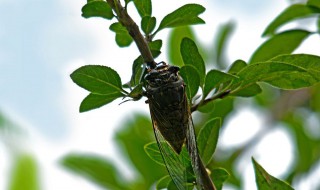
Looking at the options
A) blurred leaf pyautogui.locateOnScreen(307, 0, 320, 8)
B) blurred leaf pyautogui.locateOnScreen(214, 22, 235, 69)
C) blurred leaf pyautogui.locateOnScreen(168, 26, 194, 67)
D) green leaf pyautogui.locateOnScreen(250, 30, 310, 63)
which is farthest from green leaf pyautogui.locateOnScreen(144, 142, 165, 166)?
blurred leaf pyautogui.locateOnScreen(214, 22, 235, 69)

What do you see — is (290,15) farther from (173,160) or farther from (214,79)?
(173,160)

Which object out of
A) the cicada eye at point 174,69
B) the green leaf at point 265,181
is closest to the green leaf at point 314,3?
the cicada eye at point 174,69

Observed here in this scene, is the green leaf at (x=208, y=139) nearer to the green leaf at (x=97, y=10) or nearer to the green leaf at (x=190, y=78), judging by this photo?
the green leaf at (x=190, y=78)

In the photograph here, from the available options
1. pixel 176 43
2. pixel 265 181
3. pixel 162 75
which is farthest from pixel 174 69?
pixel 176 43

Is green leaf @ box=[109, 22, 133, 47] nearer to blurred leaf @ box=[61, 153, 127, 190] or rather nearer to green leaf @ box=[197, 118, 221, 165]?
green leaf @ box=[197, 118, 221, 165]

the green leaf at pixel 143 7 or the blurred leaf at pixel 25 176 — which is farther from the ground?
the green leaf at pixel 143 7

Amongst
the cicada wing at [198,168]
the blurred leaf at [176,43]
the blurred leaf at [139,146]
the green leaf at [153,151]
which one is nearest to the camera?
the cicada wing at [198,168]
